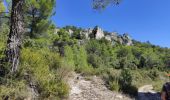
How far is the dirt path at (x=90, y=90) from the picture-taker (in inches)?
453

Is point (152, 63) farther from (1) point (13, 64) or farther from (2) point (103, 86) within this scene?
(1) point (13, 64)

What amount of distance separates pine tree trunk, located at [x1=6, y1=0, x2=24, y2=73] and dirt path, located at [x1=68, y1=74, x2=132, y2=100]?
8.10ft

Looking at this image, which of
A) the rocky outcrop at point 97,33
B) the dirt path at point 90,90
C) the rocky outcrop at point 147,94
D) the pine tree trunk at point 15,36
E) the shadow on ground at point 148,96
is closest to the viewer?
the pine tree trunk at point 15,36

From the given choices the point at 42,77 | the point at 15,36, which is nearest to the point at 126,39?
the point at 42,77

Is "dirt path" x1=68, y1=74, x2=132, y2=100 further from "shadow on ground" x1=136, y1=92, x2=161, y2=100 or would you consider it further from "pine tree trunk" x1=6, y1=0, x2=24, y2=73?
"pine tree trunk" x1=6, y1=0, x2=24, y2=73

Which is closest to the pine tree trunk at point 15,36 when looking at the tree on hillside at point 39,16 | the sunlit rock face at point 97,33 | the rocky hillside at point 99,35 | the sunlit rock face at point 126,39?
the tree on hillside at point 39,16

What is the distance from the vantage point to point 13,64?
9.70m

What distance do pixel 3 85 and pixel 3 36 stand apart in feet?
8.48

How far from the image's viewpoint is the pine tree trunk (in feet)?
31.9

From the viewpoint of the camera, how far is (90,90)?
40.6 ft

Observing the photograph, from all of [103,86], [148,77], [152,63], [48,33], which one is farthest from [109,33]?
[103,86]

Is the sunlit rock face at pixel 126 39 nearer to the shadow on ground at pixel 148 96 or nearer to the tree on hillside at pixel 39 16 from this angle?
the tree on hillside at pixel 39 16

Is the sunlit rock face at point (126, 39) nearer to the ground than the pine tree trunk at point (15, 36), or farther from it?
farther from it

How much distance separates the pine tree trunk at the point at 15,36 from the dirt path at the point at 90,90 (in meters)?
2.47
